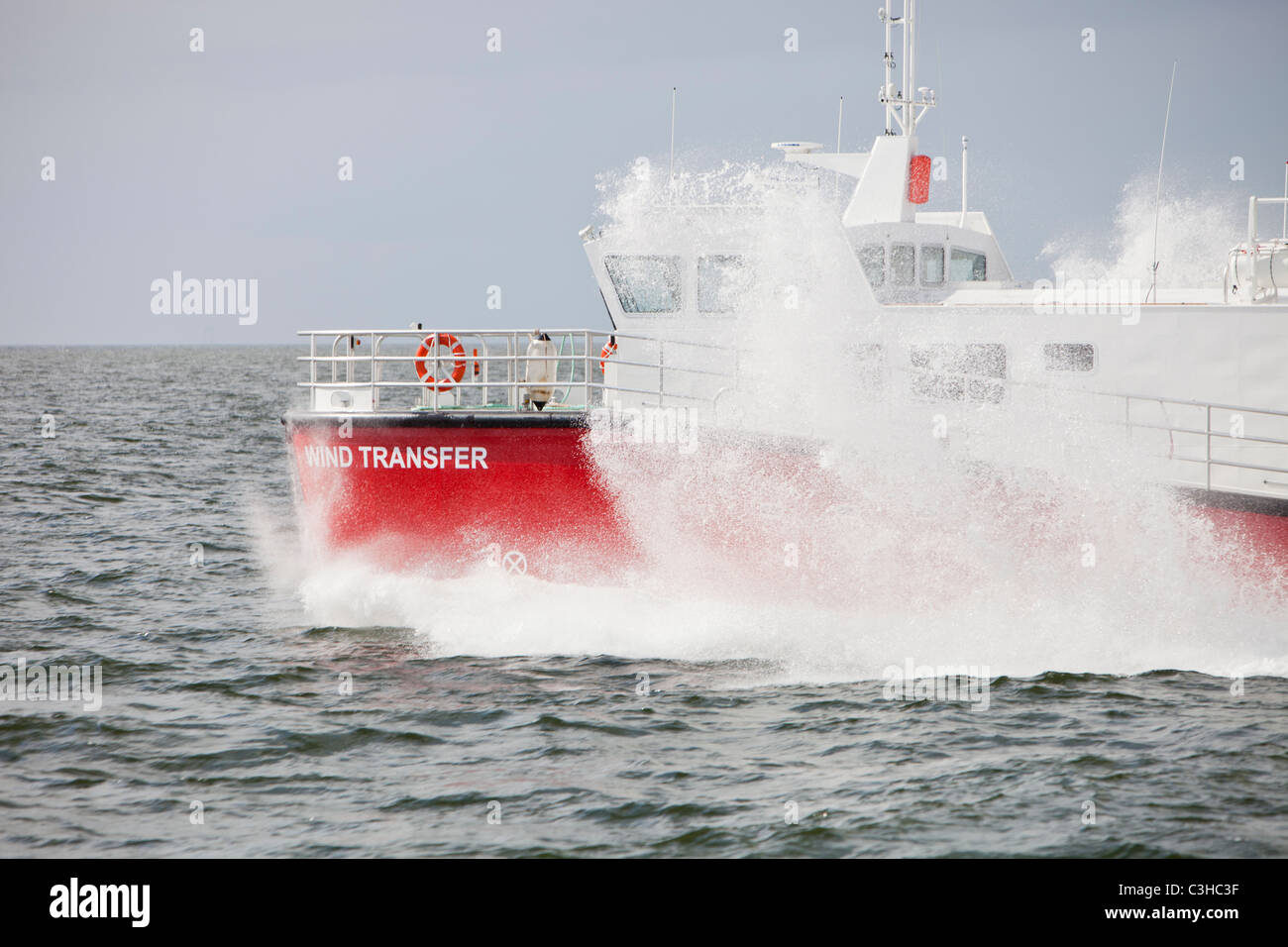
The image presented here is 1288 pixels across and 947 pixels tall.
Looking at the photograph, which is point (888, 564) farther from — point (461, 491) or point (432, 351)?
point (432, 351)

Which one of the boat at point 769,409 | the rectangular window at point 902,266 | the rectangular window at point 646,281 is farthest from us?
the rectangular window at point 902,266

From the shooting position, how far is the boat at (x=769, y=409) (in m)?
10.0

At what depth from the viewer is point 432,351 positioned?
10797 millimetres

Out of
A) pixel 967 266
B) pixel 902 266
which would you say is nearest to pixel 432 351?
pixel 902 266

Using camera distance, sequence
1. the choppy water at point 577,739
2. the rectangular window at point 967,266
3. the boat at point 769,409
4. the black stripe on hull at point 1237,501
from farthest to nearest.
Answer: the rectangular window at point 967,266 → the boat at point 769,409 → the black stripe on hull at point 1237,501 → the choppy water at point 577,739

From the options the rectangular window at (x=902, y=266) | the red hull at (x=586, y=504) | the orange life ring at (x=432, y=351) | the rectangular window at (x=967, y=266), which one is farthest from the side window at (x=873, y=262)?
the orange life ring at (x=432, y=351)

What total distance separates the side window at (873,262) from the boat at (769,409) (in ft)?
1.49

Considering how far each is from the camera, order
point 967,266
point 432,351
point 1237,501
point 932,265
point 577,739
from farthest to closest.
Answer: point 967,266, point 932,265, point 432,351, point 1237,501, point 577,739

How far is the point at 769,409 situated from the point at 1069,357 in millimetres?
2566

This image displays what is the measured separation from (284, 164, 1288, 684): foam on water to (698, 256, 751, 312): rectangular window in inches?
25.5

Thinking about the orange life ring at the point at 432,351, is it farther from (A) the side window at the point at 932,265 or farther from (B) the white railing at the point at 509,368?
(A) the side window at the point at 932,265

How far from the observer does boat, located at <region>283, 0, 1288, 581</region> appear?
395 inches
